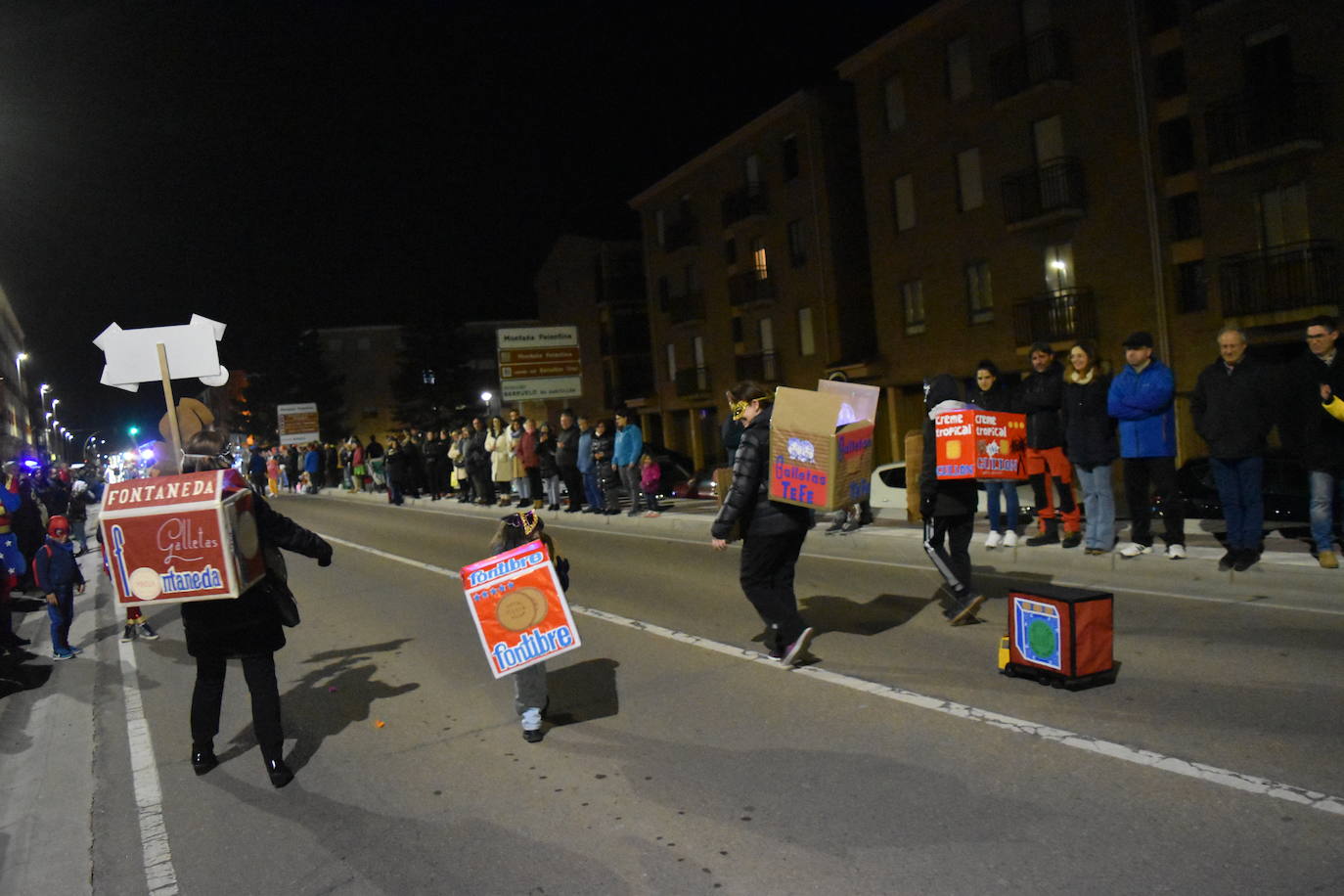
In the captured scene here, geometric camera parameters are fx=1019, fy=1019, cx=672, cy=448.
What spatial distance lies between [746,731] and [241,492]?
3.09 m

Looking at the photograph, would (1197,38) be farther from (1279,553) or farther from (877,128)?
(1279,553)

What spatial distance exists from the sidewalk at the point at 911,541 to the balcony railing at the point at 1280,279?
39.7 feet

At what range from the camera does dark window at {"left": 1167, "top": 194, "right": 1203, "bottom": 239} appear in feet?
79.3

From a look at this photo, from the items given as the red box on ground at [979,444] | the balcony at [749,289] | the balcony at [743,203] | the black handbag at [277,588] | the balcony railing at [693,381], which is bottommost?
the black handbag at [277,588]

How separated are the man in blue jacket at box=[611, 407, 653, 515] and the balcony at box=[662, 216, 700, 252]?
26327mm

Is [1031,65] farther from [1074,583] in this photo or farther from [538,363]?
[1074,583]

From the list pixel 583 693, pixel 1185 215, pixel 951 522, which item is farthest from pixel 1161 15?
Answer: pixel 583 693

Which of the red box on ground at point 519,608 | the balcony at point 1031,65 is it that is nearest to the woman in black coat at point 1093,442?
the red box on ground at point 519,608

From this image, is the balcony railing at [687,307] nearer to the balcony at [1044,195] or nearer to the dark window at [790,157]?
the dark window at [790,157]

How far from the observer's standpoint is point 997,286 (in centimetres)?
2788

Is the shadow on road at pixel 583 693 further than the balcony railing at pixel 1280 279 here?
No

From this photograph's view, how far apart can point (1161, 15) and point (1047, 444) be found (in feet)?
61.6

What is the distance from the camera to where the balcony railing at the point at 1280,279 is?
20875 mm

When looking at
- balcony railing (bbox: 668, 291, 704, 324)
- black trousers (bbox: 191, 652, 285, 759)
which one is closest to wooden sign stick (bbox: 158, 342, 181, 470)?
black trousers (bbox: 191, 652, 285, 759)
